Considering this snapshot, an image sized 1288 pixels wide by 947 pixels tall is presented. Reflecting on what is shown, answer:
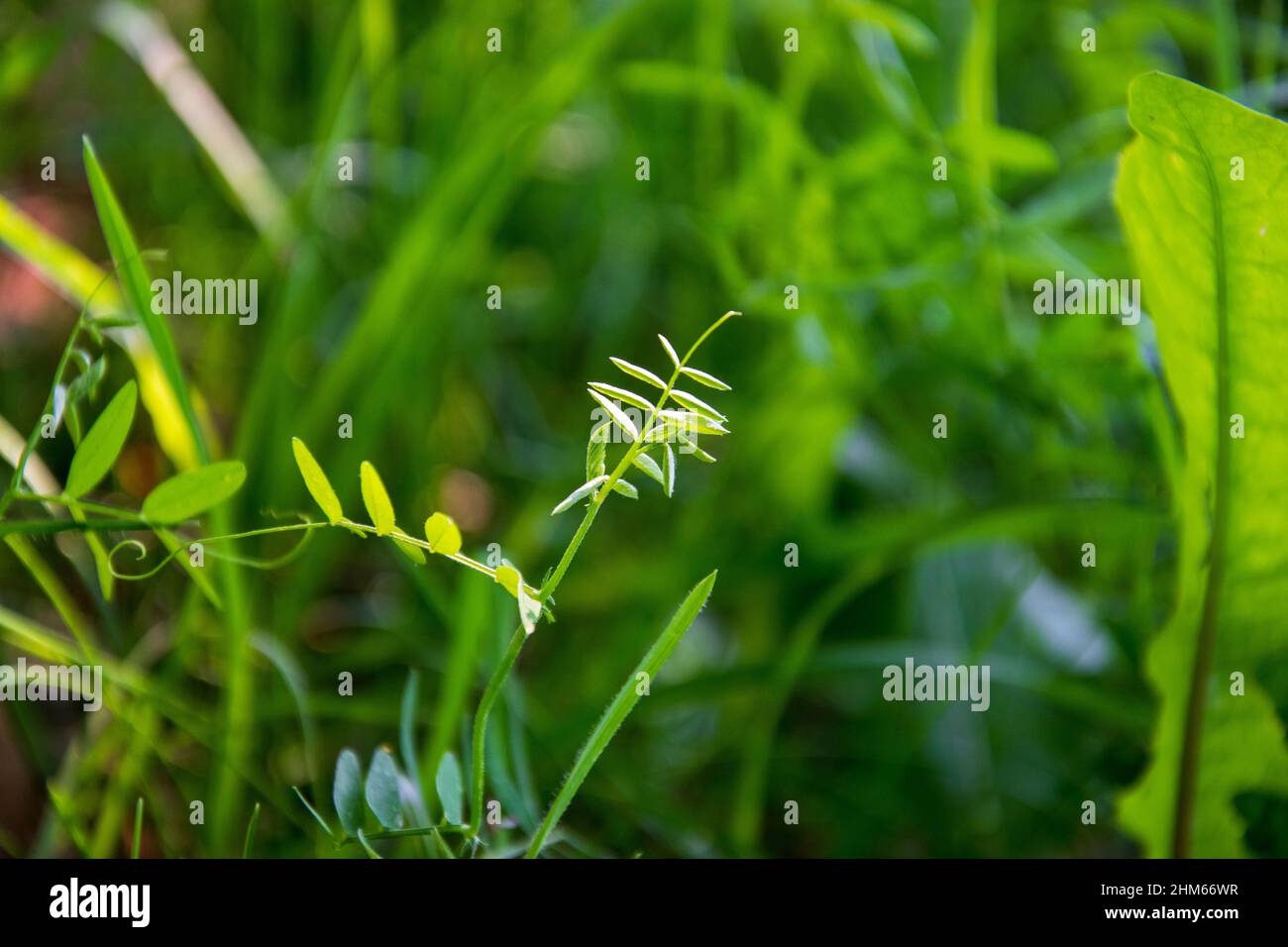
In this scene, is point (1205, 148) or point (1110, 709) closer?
point (1205, 148)

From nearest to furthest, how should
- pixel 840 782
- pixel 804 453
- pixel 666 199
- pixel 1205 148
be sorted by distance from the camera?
pixel 1205 148 < pixel 840 782 < pixel 804 453 < pixel 666 199

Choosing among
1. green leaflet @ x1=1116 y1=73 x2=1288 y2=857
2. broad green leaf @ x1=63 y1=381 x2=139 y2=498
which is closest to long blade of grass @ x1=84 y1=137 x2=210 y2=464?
broad green leaf @ x1=63 y1=381 x2=139 y2=498

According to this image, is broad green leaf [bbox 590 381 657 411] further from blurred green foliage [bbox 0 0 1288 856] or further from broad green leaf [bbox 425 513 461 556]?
blurred green foliage [bbox 0 0 1288 856]

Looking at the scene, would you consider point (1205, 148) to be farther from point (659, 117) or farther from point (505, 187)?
point (659, 117)

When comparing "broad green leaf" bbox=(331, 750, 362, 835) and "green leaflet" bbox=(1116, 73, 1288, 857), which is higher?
"green leaflet" bbox=(1116, 73, 1288, 857)

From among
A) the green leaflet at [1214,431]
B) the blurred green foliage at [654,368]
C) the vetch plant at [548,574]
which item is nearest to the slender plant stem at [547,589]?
the vetch plant at [548,574]
